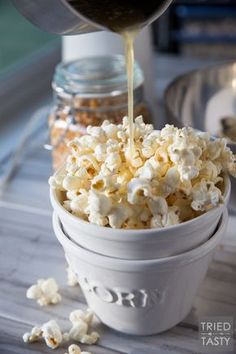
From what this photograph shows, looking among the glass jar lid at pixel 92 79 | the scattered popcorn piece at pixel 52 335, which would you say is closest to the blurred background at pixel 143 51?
the glass jar lid at pixel 92 79

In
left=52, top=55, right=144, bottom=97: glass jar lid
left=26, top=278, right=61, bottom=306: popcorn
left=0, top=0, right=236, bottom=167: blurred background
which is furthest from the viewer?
left=0, top=0, right=236, bottom=167: blurred background

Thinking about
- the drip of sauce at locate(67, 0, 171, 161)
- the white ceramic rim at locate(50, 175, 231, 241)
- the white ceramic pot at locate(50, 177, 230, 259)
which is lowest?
→ the white ceramic pot at locate(50, 177, 230, 259)

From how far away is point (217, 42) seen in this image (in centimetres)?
168

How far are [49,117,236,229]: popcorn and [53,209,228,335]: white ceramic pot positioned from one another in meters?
0.04

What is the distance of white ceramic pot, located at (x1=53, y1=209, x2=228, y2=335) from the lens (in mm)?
536

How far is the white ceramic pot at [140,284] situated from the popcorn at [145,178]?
4 centimetres

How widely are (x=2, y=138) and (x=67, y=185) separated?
→ 22.7 inches

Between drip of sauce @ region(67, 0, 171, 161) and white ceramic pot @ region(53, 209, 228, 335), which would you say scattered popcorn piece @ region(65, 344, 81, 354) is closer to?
white ceramic pot @ region(53, 209, 228, 335)

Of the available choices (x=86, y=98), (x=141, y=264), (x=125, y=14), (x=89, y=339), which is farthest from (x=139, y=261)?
(x=86, y=98)

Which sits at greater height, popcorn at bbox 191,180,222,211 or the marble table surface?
popcorn at bbox 191,180,222,211

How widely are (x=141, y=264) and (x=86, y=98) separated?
1.36ft

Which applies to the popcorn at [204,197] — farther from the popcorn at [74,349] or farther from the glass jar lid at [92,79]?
the glass jar lid at [92,79]

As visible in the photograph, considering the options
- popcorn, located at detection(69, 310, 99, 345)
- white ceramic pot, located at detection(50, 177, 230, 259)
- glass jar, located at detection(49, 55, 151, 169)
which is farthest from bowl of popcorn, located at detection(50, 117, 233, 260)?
glass jar, located at detection(49, 55, 151, 169)

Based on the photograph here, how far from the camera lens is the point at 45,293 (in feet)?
2.14
